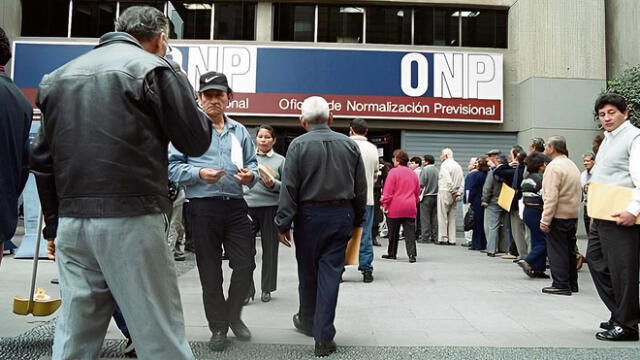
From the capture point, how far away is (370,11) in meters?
16.5

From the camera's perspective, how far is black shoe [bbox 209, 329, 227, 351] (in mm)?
4199

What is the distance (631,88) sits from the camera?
13742 mm

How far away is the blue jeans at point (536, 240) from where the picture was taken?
7746 millimetres

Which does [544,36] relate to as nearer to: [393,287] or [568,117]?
[568,117]

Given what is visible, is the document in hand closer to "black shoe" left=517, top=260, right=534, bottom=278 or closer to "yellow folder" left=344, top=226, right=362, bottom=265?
"yellow folder" left=344, top=226, right=362, bottom=265

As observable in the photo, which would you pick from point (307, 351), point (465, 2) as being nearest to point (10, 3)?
point (465, 2)

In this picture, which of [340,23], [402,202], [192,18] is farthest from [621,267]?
[192,18]

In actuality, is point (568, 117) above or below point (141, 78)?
above

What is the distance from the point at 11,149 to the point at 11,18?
14.8m

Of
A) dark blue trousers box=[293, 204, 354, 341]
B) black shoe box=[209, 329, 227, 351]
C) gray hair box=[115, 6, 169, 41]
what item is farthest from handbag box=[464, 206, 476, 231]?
gray hair box=[115, 6, 169, 41]

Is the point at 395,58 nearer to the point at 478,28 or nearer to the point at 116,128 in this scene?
the point at 478,28

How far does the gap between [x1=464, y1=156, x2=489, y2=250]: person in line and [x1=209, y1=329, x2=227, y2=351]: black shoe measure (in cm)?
824

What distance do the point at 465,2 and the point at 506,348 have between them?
13.9m

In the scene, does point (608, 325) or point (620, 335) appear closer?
point (620, 335)
